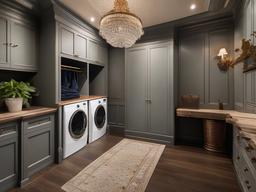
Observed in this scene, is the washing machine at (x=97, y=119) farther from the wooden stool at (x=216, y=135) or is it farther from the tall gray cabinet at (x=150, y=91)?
the wooden stool at (x=216, y=135)

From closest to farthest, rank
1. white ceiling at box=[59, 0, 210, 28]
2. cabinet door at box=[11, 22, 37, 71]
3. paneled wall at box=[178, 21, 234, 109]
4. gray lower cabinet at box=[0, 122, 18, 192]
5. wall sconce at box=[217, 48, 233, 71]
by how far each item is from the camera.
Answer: gray lower cabinet at box=[0, 122, 18, 192] < cabinet door at box=[11, 22, 37, 71] < white ceiling at box=[59, 0, 210, 28] < wall sconce at box=[217, 48, 233, 71] < paneled wall at box=[178, 21, 234, 109]

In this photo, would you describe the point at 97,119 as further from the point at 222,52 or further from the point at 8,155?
the point at 222,52

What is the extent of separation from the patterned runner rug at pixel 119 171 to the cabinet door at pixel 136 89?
0.65m

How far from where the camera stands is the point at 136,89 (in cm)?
356

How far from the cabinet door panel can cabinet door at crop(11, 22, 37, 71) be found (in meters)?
2.28

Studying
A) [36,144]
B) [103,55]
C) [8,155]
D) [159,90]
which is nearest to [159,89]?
[159,90]

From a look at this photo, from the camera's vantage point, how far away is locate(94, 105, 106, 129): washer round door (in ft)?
11.3

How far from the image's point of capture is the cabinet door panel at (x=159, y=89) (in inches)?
127

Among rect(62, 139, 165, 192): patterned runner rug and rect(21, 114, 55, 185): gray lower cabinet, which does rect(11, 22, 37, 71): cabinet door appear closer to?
rect(21, 114, 55, 185): gray lower cabinet

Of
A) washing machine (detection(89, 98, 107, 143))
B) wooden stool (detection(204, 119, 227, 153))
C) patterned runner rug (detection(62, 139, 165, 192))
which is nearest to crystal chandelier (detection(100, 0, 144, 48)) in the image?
washing machine (detection(89, 98, 107, 143))

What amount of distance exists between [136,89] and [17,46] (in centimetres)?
237

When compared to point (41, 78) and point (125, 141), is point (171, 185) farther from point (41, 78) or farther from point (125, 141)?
point (41, 78)

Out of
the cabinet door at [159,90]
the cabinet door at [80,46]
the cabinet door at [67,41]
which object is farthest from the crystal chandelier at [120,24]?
the cabinet door at [159,90]

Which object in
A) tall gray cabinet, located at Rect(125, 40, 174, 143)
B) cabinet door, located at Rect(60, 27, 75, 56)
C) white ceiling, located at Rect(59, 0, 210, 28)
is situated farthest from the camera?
tall gray cabinet, located at Rect(125, 40, 174, 143)
